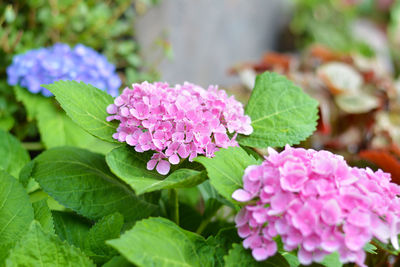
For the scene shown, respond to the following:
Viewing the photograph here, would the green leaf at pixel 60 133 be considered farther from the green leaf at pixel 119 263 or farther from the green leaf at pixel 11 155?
the green leaf at pixel 119 263

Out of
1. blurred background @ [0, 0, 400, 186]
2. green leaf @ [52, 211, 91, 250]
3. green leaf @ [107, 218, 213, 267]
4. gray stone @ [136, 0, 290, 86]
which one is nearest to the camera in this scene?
green leaf @ [107, 218, 213, 267]

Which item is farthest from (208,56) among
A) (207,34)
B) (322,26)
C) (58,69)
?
(322,26)

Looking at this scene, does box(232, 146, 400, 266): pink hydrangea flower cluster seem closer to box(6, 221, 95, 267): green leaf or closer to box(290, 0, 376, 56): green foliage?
box(6, 221, 95, 267): green leaf

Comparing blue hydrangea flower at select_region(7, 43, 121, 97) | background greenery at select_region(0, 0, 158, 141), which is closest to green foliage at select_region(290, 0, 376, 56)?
background greenery at select_region(0, 0, 158, 141)

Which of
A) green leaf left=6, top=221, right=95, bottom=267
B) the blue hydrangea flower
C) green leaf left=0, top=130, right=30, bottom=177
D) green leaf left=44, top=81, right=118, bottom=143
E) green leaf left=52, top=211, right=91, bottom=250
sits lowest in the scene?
green leaf left=52, top=211, right=91, bottom=250

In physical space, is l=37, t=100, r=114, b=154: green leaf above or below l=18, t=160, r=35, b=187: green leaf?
below

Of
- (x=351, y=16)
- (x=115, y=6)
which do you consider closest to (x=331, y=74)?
(x=115, y=6)

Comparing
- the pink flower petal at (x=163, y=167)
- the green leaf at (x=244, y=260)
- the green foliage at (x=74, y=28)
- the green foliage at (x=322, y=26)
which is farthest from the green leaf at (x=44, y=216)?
the green foliage at (x=322, y=26)
